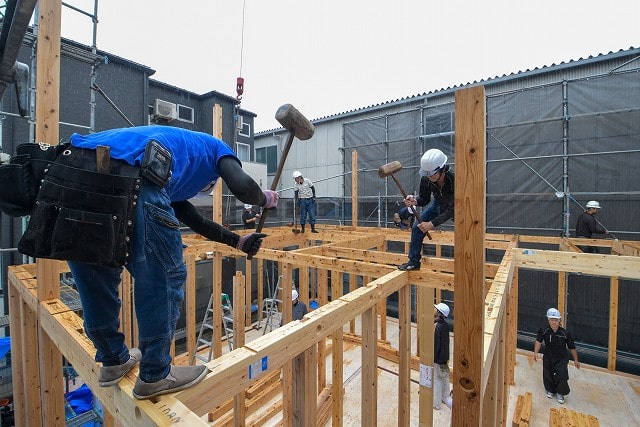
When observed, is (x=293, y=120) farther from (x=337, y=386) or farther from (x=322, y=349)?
(x=322, y=349)

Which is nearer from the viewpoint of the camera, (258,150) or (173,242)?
(173,242)

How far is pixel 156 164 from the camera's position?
122cm

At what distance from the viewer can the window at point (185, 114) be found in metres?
11.9

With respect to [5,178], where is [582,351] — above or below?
below

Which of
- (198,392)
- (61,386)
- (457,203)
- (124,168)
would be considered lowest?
(61,386)

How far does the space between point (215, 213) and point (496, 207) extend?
26.1 feet

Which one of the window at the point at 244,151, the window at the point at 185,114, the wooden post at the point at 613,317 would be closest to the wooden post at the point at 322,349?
the wooden post at the point at 613,317

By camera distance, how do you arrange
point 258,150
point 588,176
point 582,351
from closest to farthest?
point 582,351 → point 588,176 → point 258,150

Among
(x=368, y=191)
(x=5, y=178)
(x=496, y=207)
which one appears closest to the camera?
(x=5, y=178)

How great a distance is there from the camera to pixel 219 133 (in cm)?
590

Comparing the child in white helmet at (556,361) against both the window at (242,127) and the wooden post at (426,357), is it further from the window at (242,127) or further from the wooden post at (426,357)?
the window at (242,127)

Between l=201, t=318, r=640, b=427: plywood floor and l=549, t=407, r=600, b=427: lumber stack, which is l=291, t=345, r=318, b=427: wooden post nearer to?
l=201, t=318, r=640, b=427: plywood floor

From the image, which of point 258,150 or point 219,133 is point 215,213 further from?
point 258,150

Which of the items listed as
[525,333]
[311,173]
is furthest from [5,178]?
[311,173]
